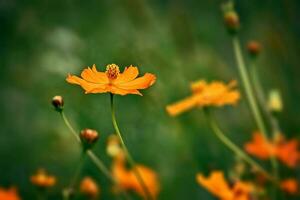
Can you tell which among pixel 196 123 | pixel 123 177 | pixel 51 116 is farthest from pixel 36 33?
pixel 123 177

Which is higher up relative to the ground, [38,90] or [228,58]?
[228,58]

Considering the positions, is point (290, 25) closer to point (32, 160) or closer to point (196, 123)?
point (196, 123)

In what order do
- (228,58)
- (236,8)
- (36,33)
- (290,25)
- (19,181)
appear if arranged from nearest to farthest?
(290,25) → (19,181) → (236,8) → (36,33) → (228,58)

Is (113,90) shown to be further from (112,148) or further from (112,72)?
(112,148)

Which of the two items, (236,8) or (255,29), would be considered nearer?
(236,8)

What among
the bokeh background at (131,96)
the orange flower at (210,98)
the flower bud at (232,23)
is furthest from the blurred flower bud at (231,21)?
the bokeh background at (131,96)

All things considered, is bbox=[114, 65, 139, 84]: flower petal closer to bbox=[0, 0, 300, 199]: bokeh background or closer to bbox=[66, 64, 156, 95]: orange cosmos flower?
bbox=[66, 64, 156, 95]: orange cosmos flower
